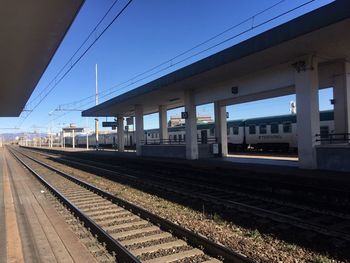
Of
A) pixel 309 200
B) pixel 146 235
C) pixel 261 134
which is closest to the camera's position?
pixel 146 235

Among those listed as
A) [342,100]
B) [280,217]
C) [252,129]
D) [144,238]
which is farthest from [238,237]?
[252,129]

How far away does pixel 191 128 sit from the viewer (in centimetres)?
2795

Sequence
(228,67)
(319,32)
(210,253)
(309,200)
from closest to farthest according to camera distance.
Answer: (210,253), (309,200), (319,32), (228,67)

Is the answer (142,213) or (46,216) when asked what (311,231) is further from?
(46,216)

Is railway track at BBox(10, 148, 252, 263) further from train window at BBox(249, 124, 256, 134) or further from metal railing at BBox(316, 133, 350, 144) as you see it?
train window at BBox(249, 124, 256, 134)

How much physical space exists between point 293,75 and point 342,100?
2.56 m

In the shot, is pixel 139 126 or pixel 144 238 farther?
pixel 139 126

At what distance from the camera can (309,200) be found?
40.0 feet

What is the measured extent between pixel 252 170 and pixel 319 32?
6658 millimetres

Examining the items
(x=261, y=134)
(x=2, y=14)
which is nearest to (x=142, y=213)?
(x=2, y=14)

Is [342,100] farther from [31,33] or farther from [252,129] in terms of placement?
[252,129]

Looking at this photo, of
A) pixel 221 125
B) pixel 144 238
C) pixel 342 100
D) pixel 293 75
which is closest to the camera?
pixel 144 238

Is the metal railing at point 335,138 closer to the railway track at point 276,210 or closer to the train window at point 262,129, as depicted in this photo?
the railway track at point 276,210

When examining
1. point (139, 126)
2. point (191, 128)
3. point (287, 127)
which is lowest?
point (191, 128)
